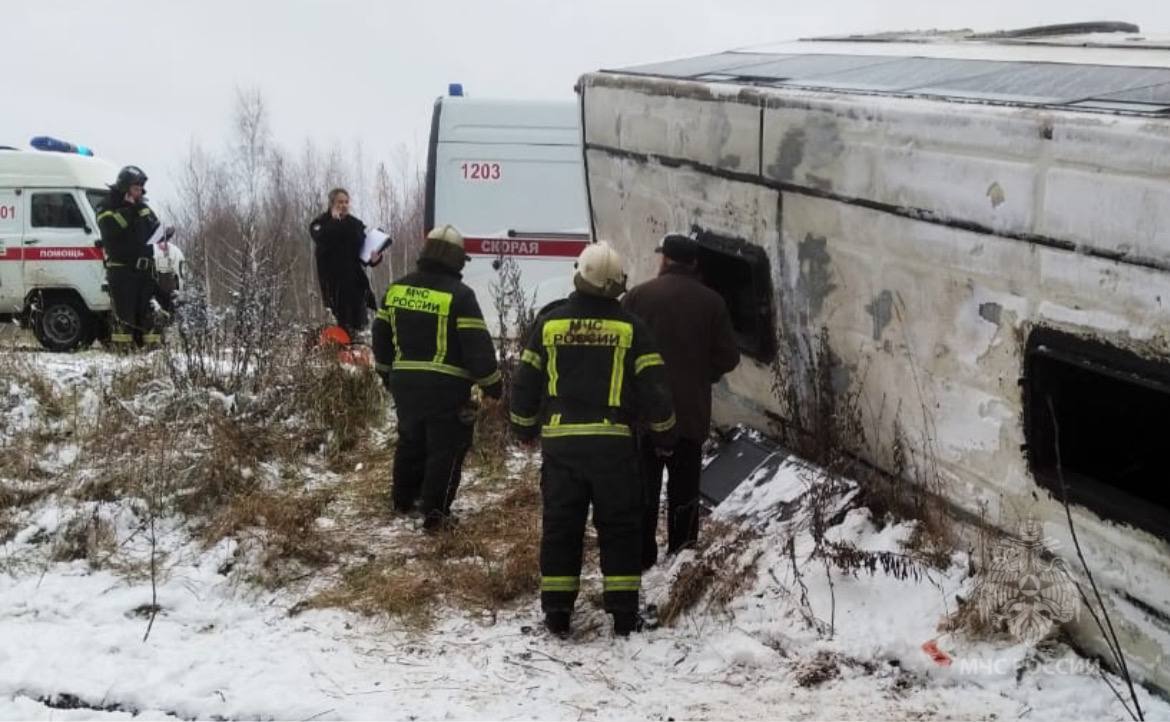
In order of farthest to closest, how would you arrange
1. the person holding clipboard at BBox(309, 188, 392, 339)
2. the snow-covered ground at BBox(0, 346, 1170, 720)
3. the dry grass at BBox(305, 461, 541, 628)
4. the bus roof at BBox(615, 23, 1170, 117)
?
the person holding clipboard at BBox(309, 188, 392, 339) < the dry grass at BBox(305, 461, 541, 628) < the bus roof at BBox(615, 23, 1170, 117) < the snow-covered ground at BBox(0, 346, 1170, 720)

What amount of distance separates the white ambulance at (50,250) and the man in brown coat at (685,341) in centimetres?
902

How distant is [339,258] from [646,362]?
5184 millimetres

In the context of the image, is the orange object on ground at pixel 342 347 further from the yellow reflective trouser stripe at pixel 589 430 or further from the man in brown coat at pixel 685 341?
the yellow reflective trouser stripe at pixel 589 430

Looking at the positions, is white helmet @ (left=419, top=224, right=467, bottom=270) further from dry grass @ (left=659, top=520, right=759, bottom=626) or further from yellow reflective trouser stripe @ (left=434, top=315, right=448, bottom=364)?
dry grass @ (left=659, top=520, right=759, bottom=626)

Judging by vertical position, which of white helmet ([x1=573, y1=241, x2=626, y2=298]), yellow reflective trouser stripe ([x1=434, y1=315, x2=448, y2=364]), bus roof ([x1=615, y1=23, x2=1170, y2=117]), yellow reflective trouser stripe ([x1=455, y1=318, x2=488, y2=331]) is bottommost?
yellow reflective trouser stripe ([x1=434, y1=315, x2=448, y2=364])

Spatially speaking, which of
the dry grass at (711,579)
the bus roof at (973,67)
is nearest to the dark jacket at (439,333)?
the dry grass at (711,579)

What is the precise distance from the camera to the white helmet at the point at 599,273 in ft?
13.3

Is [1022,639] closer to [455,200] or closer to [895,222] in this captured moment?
[895,222]

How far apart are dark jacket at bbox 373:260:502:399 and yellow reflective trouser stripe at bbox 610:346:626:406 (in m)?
1.15

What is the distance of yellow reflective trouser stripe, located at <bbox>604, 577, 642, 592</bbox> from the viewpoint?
407 centimetres

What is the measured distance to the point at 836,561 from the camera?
4129 millimetres

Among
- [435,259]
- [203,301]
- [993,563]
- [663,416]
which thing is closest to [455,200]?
[203,301]

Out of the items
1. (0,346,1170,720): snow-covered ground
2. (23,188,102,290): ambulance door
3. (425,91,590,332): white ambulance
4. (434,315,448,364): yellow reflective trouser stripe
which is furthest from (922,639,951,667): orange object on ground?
(23,188,102,290): ambulance door

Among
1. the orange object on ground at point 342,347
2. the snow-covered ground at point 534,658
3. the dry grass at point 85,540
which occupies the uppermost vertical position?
the orange object on ground at point 342,347
